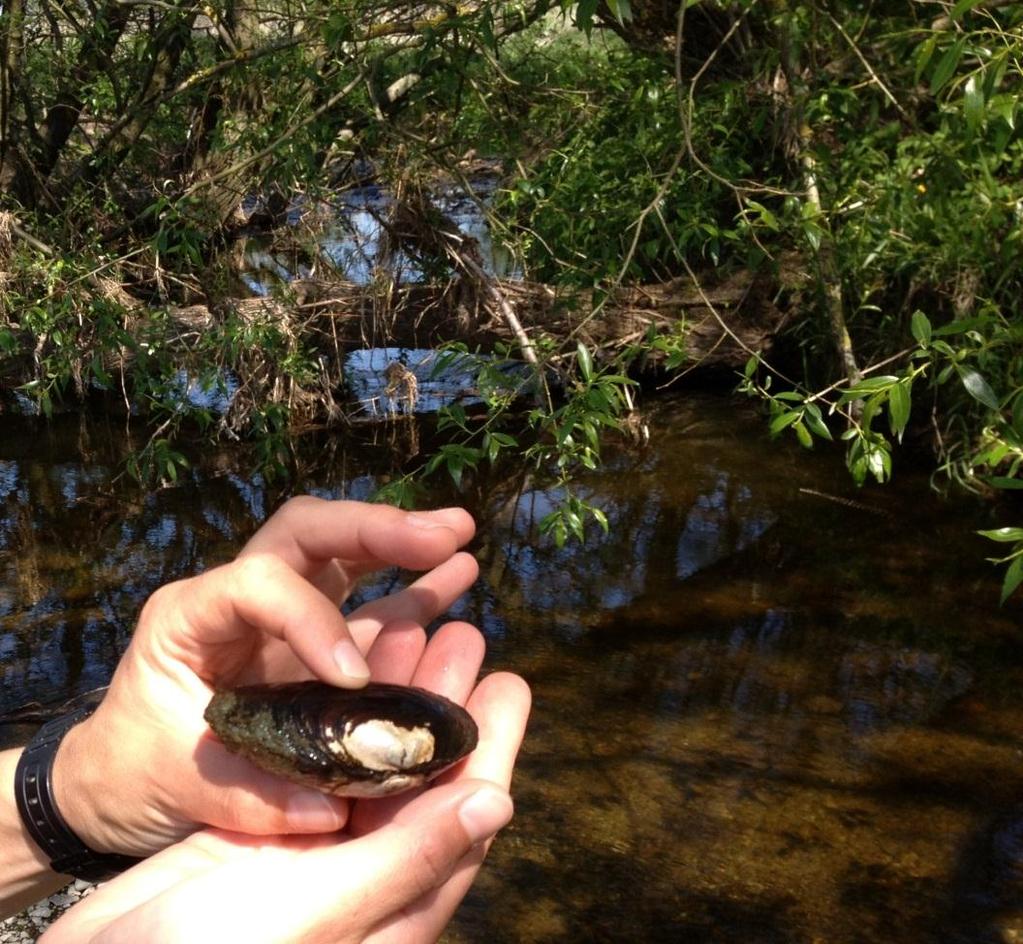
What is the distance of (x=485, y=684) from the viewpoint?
183 cm

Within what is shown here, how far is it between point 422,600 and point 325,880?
55 cm

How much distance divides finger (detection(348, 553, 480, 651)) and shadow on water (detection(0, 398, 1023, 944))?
1352mm

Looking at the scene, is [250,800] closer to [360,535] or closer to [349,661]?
[349,661]

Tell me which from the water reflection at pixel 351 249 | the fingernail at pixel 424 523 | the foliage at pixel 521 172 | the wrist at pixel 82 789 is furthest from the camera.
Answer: the water reflection at pixel 351 249

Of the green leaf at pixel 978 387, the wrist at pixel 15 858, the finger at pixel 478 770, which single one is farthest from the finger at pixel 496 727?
the green leaf at pixel 978 387

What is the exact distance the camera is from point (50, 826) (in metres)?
1.83

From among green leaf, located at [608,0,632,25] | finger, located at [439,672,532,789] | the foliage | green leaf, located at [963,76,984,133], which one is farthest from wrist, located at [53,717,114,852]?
green leaf, located at [963,76,984,133]

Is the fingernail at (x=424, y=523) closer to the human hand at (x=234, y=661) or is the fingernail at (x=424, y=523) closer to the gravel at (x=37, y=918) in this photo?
the human hand at (x=234, y=661)

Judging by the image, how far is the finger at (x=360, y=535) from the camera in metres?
1.67

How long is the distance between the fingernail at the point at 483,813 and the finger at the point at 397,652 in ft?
1.29

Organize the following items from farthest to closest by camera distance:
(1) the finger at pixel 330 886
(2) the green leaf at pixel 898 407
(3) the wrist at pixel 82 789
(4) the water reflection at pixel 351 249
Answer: (4) the water reflection at pixel 351 249 < (2) the green leaf at pixel 898 407 < (3) the wrist at pixel 82 789 < (1) the finger at pixel 330 886

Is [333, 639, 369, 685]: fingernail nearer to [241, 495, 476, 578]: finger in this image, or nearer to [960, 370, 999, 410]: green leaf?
[241, 495, 476, 578]: finger

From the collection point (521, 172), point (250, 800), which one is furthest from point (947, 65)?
point (521, 172)

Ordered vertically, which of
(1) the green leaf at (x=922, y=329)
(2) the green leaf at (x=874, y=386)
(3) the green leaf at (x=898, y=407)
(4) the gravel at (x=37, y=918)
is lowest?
(4) the gravel at (x=37, y=918)
